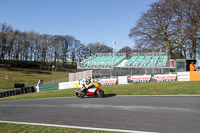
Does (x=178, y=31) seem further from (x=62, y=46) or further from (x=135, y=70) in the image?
(x=62, y=46)

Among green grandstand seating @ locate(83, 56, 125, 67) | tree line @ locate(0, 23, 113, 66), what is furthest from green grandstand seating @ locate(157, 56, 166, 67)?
tree line @ locate(0, 23, 113, 66)

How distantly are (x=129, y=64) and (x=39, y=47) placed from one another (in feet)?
201

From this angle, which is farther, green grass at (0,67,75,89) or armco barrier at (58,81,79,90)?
green grass at (0,67,75,89)

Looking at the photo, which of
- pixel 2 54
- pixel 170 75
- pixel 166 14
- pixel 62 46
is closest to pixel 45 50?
pixel 62 46

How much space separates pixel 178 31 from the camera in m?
31.5

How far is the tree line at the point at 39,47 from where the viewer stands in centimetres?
6906

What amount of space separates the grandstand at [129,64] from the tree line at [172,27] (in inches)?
187

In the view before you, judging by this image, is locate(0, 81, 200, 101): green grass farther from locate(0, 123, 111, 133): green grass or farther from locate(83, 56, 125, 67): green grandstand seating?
locate(83, 56, 125, 67): green grandstand seating

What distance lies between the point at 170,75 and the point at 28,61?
6855cm

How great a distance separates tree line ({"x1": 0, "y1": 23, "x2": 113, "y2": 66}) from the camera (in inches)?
2719

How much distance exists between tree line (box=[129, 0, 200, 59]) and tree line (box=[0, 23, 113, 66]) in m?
45.4

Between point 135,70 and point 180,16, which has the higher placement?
point 180,16

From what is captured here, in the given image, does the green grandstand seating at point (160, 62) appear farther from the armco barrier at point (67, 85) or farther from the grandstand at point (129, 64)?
the armco barrier at point (67, 85)

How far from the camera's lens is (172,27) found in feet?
105
